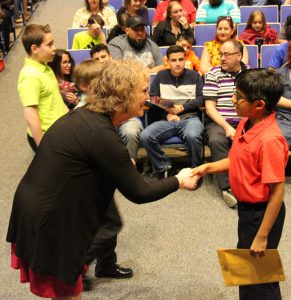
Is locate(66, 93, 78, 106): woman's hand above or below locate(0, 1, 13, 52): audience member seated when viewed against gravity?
below

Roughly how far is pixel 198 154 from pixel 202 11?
8.25 ft

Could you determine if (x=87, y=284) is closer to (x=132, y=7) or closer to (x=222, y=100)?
(x=222, y=100)

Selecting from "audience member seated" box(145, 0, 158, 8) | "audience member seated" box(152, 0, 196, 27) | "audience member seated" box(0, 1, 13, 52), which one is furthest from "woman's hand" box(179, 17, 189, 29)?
"audience member seated" box(0, 1, 13, 52)

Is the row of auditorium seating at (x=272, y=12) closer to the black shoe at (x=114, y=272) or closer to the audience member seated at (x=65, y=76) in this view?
the audience member seated at (x=65, y=76)

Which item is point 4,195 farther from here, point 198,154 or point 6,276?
point 198,154

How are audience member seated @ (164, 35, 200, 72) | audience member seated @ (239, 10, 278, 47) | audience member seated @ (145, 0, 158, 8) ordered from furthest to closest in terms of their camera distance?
audience member seated @ (145, 0, 158, 8), audience member seated @ (239, 10, 278, 47), audience member seated @ (164, 35, 200, 72)

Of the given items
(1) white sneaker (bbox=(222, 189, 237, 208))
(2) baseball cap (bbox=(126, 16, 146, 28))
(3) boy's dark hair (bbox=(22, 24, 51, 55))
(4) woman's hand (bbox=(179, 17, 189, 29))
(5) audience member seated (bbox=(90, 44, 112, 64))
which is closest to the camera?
(3) boy's dark hair (bbox=(22, 24, 51, 55))

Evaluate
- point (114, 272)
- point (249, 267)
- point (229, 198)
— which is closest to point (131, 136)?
point (229, 198)

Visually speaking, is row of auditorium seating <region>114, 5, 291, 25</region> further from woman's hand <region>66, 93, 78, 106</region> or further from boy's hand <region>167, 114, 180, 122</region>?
woman's hand <region>66, 93, 78, 106</region>

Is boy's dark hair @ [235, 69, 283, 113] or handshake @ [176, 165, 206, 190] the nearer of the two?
boy's dark hair @ [235, 69, 283, 113]

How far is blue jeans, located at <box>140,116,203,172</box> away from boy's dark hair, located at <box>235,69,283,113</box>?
207 cm

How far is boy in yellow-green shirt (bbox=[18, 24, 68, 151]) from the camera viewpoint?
295 centimetres

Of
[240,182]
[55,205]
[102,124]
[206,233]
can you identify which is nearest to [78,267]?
[55,205]

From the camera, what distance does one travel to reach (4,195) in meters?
4.06
